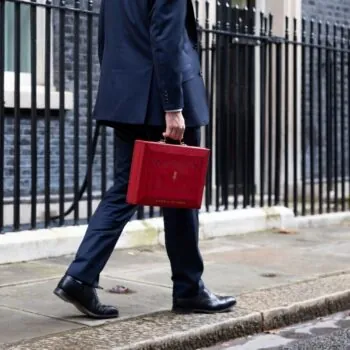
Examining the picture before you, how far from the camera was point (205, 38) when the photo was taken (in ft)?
25.3

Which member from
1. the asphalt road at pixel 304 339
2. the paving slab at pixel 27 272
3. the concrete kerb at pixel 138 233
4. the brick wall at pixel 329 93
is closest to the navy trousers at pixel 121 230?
the asphalt road at pixel 304 339

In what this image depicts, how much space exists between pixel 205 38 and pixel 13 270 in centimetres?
277

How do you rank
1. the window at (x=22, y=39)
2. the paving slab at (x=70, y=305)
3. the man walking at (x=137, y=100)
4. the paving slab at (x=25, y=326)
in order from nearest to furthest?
the paving slab at (x=25, y=326) < the man walking at (x=137, y=100) < the paving slab at (x=70, y=305) < the window at (x=22, y=39)

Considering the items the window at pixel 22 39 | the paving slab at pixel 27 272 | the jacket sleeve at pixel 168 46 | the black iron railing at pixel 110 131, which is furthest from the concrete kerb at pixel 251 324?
the window at pixel 22 39

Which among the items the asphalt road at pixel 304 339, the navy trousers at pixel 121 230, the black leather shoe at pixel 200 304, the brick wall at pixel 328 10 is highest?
the brick wall at pixel 328 10

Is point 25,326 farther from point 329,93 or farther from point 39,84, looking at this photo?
point 329,93

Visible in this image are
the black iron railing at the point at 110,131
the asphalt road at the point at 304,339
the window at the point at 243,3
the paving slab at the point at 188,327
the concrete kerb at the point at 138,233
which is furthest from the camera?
the window at the point at 243,3

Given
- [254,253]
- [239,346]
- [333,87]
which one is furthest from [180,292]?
[333,87]

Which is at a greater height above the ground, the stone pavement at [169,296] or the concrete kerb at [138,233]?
the concrete kerb at [138,233]

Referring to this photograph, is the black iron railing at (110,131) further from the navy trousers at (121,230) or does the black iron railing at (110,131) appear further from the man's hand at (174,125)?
the man's hand at (174,125)

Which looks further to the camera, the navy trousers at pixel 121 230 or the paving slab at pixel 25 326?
the navy trousers at pixel 121 230

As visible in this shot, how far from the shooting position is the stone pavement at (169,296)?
14.2ft

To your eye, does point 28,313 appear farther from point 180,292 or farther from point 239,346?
point 239,346

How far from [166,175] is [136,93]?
1.47ft
